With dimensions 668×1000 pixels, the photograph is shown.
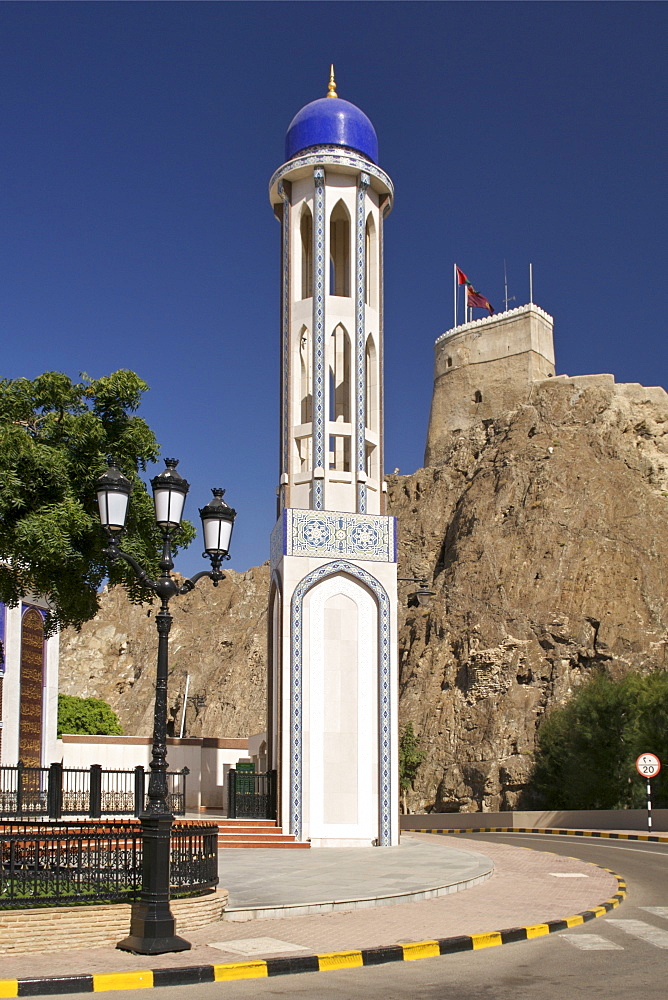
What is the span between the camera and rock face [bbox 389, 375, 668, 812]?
59938mm

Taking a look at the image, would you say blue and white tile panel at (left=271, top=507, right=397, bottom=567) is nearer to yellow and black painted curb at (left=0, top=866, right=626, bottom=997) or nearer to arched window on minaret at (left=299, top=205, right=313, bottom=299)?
arched window on minaret at (left=299, top=205, right=313, bottom=299)

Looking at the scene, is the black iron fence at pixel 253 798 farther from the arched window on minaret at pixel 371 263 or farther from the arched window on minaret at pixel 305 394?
the arched window on minaret at pixel 371 263

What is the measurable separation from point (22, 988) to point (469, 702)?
56.7 meters

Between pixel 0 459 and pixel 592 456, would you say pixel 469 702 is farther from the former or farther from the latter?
pixel 0 459

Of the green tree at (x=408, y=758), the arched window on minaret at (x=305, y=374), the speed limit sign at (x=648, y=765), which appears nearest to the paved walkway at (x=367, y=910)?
the speed limit sign at (x=648, y=765)

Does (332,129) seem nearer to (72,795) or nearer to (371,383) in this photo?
(371,383)

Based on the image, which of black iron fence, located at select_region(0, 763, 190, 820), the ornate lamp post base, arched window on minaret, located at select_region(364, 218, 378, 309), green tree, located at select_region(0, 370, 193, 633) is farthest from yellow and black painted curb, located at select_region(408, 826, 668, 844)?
the ornate lamp post base

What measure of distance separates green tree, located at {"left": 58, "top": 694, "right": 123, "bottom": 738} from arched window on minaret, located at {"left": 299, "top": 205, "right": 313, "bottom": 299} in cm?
4557

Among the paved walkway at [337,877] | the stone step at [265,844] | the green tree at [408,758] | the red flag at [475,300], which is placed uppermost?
the red flag at [475,300]

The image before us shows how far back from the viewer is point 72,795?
21.7m

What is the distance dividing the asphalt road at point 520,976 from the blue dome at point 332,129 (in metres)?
17.3

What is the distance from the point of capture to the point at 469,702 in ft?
205

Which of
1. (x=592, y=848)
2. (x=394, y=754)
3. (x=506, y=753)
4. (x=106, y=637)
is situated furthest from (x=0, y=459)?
(x=106, y=637)

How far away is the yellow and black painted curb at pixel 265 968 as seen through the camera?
7.48 metres
